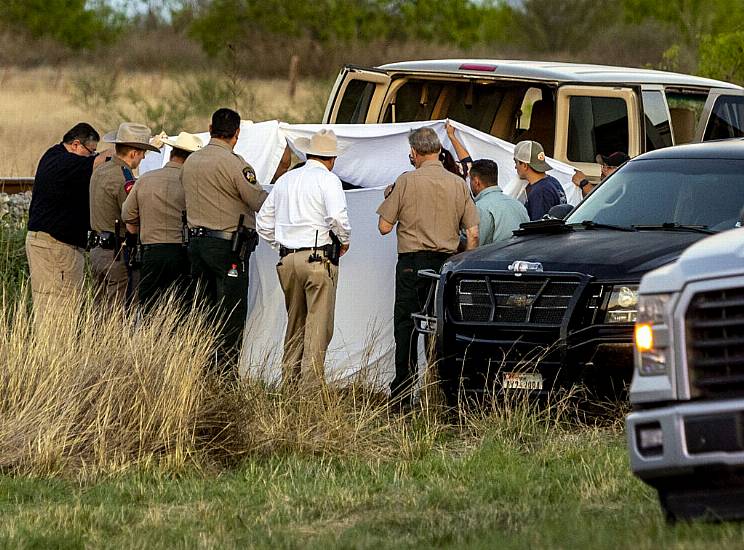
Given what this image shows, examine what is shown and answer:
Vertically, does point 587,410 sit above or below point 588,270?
below

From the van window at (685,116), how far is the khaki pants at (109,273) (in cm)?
503

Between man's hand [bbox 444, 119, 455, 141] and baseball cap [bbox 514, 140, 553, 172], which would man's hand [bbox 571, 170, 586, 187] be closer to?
baseball cap [bbox 514, 140, 553, 172]

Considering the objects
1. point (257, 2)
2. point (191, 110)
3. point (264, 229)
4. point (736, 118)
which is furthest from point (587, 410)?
point (257, 2)

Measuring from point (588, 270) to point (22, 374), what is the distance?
3253 millimetres

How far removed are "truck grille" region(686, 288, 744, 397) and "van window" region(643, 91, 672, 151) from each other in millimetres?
7242

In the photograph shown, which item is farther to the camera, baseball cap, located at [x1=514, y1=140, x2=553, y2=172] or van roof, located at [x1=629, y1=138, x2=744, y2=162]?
baseball cap, located at [x1=514, y1=140, x2=553, y2=172]

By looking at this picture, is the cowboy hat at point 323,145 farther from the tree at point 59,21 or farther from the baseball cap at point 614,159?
the tree at point 59,21

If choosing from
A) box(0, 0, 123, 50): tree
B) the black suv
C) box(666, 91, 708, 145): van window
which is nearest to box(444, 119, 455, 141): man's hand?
the black suv

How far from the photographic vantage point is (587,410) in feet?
29.5

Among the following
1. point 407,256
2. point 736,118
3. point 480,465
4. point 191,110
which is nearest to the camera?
point 480,465

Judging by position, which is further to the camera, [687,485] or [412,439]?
[412,439]

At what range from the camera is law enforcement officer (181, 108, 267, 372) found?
1091cm

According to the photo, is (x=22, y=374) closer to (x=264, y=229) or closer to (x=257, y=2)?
(x=264, y=229)

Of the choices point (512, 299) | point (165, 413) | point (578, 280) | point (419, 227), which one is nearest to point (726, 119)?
point (419, 227)
